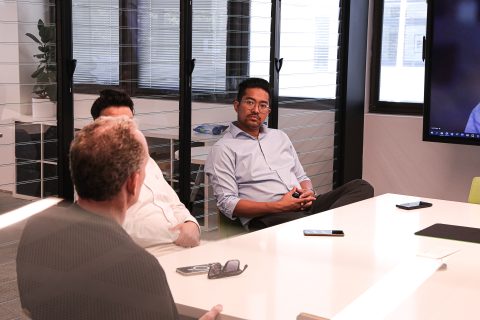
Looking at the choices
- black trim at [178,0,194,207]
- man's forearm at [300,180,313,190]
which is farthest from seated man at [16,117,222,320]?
man's forearm at [300,180,313,190]

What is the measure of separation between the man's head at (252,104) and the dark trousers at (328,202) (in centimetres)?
53

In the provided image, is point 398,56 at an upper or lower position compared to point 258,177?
upper

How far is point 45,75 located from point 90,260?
2.08 m

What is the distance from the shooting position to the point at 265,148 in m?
4.12

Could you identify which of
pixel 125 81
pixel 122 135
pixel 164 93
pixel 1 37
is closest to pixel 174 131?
pixel 164 93

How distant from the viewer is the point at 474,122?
15.9 feet

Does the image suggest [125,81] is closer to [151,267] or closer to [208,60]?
[208,60]

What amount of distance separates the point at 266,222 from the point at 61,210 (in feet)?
8.08

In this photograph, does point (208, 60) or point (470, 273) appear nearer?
point (470, 273)

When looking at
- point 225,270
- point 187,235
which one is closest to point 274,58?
point 187,235

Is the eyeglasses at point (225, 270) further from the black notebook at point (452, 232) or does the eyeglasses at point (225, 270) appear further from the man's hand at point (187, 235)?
the black notebook at point (452, 232)

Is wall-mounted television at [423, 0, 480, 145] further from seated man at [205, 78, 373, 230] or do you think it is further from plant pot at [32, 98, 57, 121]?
plant pot at [32, 98, 57, 121]

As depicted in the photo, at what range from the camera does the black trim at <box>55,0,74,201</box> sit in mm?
3266

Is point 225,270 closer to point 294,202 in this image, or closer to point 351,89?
point 294,202
